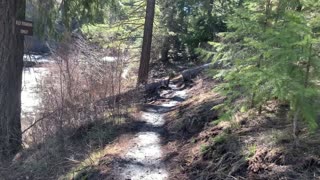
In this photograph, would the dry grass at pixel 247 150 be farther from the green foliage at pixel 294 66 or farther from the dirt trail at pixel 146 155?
the green foliage at pixel 294 66

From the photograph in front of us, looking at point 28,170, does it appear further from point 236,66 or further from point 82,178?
point 236,66

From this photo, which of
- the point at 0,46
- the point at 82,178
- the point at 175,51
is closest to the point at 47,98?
the point at 0,46

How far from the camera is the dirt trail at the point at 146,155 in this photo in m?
6.64

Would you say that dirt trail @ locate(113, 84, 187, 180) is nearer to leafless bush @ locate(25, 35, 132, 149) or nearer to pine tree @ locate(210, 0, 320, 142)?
leafless bush @ locate(25, 35, 132, 149)

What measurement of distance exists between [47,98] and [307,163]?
8.00 meters

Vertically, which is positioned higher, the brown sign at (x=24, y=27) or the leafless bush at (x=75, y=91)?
the brown sign at (x=24, y=27)

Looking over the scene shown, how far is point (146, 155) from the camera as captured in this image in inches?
302

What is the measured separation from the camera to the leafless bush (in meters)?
10.2

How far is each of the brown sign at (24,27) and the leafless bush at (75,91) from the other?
190 cm

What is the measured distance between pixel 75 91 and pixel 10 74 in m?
2.21

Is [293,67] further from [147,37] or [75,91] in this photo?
[147,37]

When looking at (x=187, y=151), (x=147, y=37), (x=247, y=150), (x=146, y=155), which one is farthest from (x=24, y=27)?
(x=147, y=37)

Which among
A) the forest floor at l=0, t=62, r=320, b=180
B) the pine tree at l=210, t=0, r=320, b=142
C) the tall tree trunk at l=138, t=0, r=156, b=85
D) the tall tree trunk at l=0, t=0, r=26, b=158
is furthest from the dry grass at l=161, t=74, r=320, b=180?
the tall tree trunk at l=138, t=0, r=156, b=85

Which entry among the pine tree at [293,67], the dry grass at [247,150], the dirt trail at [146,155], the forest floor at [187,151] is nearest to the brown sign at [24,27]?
the forest floor at [187,151]
